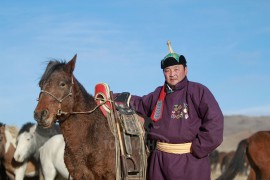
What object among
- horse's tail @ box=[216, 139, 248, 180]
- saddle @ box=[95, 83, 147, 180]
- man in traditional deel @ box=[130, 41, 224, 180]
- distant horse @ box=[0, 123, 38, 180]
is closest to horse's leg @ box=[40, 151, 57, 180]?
distant horse @ box=[0, 123, 38, 180]

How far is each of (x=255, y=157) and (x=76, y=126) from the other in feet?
20.6

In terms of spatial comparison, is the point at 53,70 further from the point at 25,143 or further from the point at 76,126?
the point at 25,143

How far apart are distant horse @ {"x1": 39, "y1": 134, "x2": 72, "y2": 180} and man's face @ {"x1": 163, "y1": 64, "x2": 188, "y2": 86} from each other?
228 inches

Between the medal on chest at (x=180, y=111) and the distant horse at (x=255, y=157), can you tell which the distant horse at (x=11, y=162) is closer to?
the distant horse at (x=255, y=157)

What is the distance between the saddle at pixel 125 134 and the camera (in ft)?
17.8

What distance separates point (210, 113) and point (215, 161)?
22560 mm

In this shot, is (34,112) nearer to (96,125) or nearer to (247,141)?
(96,125)

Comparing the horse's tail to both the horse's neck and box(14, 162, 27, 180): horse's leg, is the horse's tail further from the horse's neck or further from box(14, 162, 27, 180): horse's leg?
the horse's neck

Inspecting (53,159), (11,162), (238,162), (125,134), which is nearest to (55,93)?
(125,134)

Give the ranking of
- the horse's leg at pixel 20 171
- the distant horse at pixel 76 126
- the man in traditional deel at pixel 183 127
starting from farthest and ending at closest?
1. the horse's leg at pixel 20 171
2. the distant horse at pixel 76 126
3. the man in traditional deel at pixel 183 127

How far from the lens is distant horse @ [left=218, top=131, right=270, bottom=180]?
10422mm

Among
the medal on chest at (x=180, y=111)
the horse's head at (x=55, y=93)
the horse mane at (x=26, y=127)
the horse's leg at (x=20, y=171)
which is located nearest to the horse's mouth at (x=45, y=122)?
the horse's head at (x=55, y=93)

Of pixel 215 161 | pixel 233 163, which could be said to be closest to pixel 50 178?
pixel 233 163

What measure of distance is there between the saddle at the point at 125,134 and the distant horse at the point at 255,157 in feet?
18.0
